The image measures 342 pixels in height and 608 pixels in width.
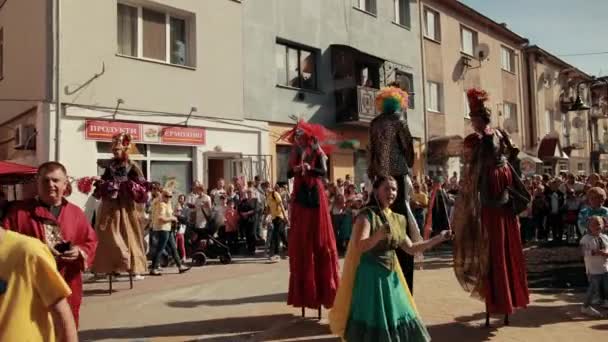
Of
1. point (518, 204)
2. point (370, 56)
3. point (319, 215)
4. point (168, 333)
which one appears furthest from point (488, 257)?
point (370, 56)

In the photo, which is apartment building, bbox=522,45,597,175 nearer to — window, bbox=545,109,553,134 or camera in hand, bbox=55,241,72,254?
window, bbox=545,109,553,134

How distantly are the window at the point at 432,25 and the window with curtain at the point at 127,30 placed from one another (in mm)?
15256

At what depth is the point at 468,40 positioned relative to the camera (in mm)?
28562

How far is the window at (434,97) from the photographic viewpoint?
25.5m

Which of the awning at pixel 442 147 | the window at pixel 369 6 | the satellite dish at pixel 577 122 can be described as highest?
the window at pixel 369 6

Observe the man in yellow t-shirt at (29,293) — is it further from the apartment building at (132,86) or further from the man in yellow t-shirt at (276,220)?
the apartment building at (132,86)

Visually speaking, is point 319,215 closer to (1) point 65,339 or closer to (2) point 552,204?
(1) point 65,339

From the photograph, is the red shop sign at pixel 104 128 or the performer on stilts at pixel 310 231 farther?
the red shop sign at pixel 104 128

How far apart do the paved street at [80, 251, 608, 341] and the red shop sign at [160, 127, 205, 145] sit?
226 inches

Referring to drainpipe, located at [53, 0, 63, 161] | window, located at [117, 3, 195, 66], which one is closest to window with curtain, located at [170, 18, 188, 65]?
window, located at [117, 3, 195, 66]

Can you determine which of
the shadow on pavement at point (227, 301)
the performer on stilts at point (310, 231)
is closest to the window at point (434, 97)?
the shadow on pavement at point (227, 301)

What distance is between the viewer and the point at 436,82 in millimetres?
25781

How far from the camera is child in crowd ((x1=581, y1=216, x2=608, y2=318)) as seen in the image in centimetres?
→ 651

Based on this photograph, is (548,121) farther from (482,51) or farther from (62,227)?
(62,227)
